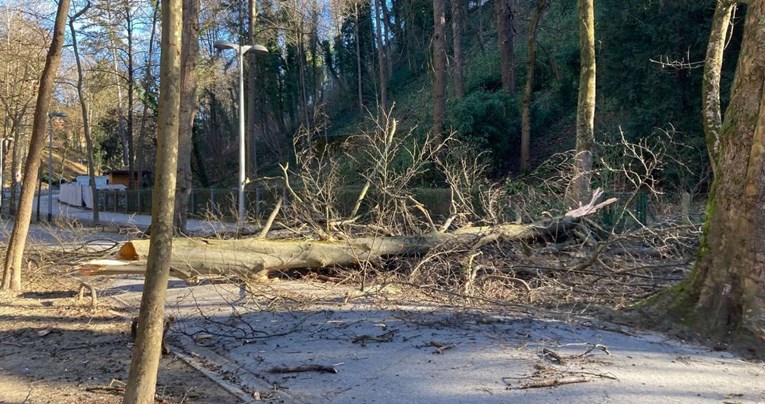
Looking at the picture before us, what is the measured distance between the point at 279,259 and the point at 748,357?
629 centimetres

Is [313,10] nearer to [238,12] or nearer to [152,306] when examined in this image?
[238,12]

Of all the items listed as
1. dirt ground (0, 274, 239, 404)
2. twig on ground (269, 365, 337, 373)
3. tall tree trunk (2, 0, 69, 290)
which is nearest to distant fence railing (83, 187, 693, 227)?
tall tree trunk (2, 0, 69, 290)

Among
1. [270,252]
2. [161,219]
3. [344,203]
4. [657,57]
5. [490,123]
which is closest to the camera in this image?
[161,219]

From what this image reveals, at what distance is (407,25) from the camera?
4656cm

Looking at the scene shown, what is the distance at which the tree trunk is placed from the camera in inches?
170

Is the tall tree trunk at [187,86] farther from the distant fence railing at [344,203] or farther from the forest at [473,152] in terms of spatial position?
the distant fence railing at [344,203]

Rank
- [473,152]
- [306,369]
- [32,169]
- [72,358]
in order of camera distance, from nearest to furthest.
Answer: [306,369], [72,358], [32,169], [473,152]

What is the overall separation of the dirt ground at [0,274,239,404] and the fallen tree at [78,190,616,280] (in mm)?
818

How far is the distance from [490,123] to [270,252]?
17.8 metres

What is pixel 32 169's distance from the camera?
11.5 m

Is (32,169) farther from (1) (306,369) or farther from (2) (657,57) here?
(2) (657,57)

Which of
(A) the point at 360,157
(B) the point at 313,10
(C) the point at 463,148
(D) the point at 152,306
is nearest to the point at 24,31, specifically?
(B) the point at 313,10

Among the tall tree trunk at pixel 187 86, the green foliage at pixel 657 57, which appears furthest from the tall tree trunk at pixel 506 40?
the tall tree trunk at pixel 187 86

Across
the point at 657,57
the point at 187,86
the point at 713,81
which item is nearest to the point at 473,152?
the point at 657,57
